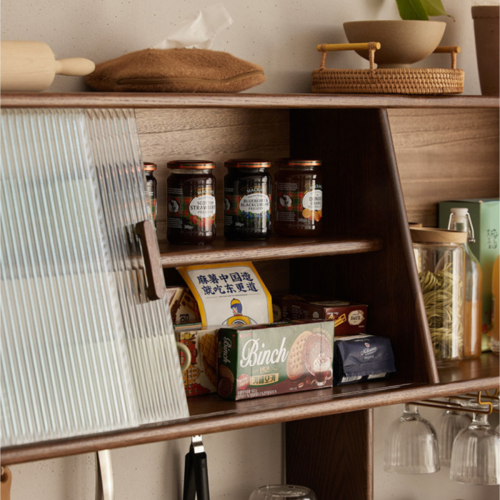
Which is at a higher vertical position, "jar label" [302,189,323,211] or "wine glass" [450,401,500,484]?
"jar label" [302,189,323,211]

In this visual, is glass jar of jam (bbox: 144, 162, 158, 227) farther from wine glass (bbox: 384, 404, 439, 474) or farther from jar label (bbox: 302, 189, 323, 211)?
wine glass (bbox: 384, 404, 439, 474)

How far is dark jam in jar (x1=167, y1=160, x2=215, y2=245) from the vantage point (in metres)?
1.40

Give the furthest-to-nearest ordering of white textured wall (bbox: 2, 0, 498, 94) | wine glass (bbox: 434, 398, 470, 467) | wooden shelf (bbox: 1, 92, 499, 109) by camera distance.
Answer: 1. wine glass (bbox: 434, 398, 470, 467)
2. white textured wall (bbox: 2, 0, 498, 94)
3. wooden shelf (bbox: 1, 92, 499, 109)

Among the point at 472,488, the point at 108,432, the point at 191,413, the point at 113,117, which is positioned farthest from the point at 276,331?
the point at 472,488

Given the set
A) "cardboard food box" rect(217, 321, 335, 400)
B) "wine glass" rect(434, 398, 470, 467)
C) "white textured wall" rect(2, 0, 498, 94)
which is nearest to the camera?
"cardboard food box" rect(217, 321, 335, 400)

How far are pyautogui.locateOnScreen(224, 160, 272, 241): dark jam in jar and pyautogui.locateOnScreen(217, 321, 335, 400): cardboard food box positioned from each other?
20 cm

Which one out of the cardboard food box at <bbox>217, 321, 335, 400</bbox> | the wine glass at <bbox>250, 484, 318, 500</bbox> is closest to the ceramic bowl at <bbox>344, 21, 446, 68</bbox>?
the cardboard food box at <bbox>217, 321, 335, 400</bbox>

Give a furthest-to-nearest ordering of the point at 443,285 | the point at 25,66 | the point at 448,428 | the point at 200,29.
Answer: the point at 448,428, the point at 443,285, the point at 200,29, the point at 25,66

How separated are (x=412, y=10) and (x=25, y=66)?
38.4 inches

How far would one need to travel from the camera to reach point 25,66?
115cm

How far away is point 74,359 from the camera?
1.16 m

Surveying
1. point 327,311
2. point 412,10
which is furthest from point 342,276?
point 412,10

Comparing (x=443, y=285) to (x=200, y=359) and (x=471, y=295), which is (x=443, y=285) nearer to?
(x=471, y=295)

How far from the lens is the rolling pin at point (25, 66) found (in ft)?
3.69
